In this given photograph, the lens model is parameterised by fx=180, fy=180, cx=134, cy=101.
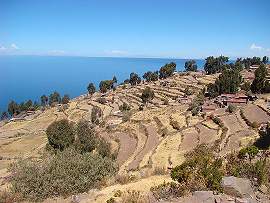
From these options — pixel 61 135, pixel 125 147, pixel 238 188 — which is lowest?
pixel 125 147

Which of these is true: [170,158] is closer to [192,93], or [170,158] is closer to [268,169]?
[268,169]

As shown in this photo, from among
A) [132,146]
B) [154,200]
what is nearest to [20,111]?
[132,146]

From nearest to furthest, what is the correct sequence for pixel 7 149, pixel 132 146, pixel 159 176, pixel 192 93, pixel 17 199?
pixel 17 199 → pixel 159 176 → pixel 132 146 → pixel 7 149 → pixel 192 93

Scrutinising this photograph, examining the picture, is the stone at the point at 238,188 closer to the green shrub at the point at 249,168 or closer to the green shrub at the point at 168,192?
the green shrub at the point at 249,168

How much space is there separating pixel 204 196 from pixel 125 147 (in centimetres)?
1562

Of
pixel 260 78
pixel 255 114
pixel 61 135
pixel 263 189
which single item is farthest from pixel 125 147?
pixel 260 78

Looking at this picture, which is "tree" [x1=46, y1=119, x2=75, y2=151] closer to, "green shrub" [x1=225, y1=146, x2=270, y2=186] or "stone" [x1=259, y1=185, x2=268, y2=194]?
"green shrub" [x1=225, y1=146, x2=270, y2=186]

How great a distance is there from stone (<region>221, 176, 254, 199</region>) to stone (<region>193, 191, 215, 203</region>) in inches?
25.6

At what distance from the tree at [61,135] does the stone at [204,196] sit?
1659 cm

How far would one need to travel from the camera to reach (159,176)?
10008 mm

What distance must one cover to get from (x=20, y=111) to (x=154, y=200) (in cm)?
8310

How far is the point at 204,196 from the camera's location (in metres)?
6.76

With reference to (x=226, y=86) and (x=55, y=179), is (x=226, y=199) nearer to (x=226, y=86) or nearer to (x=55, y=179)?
(x=55, y=179)

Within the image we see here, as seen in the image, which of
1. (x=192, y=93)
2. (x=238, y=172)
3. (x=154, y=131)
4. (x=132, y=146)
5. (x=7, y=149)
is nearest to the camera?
(x=238, y=172)
